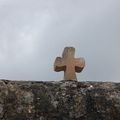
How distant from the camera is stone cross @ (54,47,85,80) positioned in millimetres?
4289

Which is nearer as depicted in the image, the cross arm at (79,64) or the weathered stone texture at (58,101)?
the weathered stone texture at (58,101)

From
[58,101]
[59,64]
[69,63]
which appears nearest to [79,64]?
[69,63]

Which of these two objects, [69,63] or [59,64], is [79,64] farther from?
[59,64]

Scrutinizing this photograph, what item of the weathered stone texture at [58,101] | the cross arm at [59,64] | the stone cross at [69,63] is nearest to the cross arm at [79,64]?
the stone cross at [69,63]

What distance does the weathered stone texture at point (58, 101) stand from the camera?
2885 millimetres

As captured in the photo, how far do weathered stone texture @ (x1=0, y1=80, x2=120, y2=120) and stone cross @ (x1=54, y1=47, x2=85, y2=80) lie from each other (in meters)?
1.14

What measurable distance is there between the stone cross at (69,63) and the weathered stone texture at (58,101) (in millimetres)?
1142

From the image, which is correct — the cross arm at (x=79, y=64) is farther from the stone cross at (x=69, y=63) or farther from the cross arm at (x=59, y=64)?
the cross arm at (x=59, y=64)

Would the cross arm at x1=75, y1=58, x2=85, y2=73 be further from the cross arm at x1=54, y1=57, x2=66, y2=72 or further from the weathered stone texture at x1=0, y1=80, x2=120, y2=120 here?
the weathered stone texture at x1=0, y1=80, x2=120, y2=120

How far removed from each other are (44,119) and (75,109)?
0.31 m

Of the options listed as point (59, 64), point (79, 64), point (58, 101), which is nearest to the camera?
point (58, 101)

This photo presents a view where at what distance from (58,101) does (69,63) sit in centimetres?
137

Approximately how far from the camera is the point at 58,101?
9.84ft

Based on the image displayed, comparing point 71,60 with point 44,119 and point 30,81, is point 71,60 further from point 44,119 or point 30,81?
point 44,119
